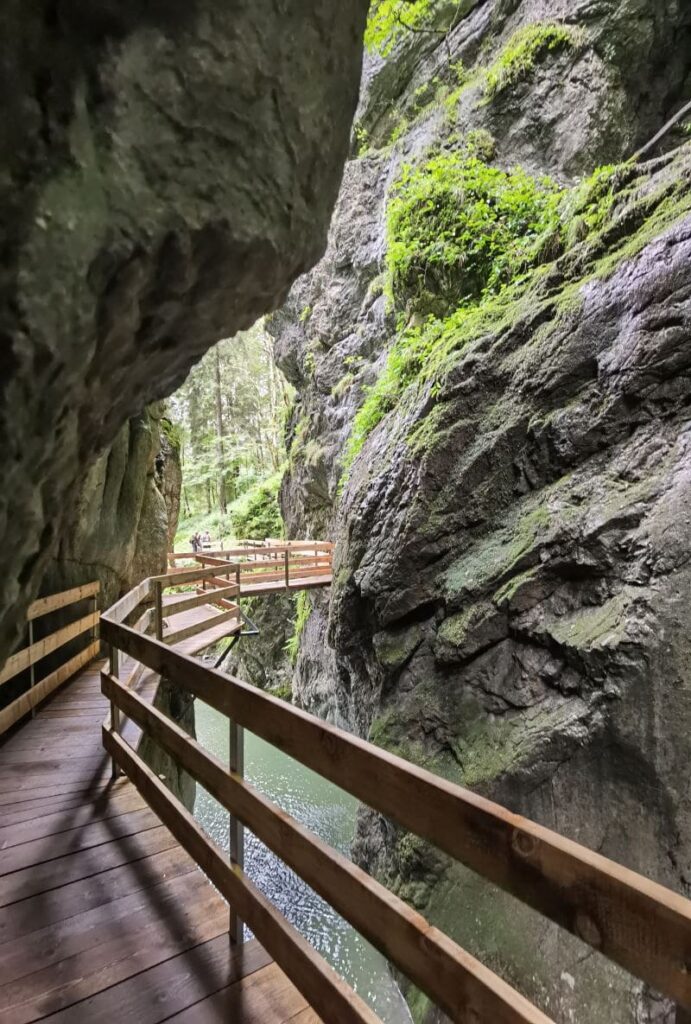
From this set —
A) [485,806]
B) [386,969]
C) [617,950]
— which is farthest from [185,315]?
[386,969]

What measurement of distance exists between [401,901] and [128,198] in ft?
6.71

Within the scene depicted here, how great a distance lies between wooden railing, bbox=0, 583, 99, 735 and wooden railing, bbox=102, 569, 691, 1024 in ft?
8.15

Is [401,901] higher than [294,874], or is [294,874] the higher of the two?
[401,901]

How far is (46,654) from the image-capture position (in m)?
5.50

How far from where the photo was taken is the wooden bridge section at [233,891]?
101 cm

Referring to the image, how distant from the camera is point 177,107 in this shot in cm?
158

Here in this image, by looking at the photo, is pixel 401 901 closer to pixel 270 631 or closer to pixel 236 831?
pixel 236 831

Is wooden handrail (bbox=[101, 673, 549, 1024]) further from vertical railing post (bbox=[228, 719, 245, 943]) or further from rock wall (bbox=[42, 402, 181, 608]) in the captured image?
rock wall (bbox=[42, 402, 181, 608])

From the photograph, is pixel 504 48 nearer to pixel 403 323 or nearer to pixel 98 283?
pixel 403 323

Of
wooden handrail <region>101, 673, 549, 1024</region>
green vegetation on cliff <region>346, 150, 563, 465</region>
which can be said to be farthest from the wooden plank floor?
green vegetation on cliff <region>346, 150, 563, 465</region>

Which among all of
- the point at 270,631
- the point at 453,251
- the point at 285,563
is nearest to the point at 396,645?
the point at 285,563

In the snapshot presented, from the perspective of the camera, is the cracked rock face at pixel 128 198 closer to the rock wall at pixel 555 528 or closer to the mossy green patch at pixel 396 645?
the rock wall at pixel 555 528

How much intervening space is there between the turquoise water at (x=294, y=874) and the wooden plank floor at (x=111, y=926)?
9.22ft

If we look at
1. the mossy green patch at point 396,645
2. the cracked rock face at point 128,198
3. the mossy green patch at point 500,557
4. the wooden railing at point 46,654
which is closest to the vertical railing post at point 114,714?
the wooden railing at point 46,654
